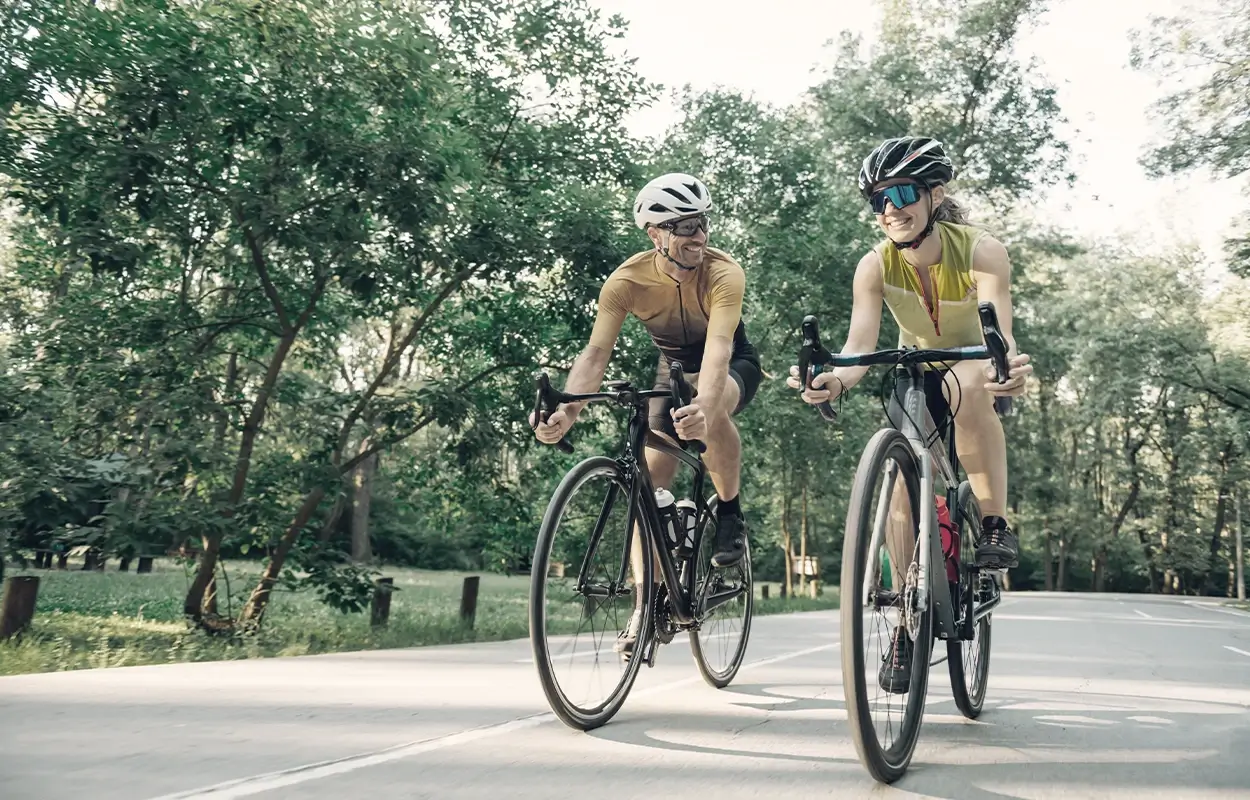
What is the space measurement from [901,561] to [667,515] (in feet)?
4.72

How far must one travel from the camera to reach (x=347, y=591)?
37.1 ft

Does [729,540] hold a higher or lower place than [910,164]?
lower

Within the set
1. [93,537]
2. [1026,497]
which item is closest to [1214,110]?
[93,537]

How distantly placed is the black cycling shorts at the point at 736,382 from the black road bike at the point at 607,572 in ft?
0.33

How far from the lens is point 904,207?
15.0 feet

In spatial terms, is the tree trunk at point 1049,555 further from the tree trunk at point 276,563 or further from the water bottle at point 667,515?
the water bottle at point 667,515

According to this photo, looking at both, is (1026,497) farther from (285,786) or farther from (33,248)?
(285,786)

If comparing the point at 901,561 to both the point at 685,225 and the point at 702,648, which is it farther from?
the point at 702,648

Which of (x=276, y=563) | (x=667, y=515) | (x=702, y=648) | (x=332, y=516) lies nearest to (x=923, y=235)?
(x=667, y=515)

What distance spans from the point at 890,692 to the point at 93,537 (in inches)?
311

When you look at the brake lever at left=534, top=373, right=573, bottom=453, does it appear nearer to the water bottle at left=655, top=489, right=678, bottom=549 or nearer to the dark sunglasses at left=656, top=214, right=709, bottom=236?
the water bottle at left=655, top=489, right=678, bottom=549

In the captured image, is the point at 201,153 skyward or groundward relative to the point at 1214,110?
groundward

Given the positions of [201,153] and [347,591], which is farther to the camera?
[347,591]

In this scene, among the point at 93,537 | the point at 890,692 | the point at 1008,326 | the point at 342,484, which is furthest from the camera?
the point at 342,484
